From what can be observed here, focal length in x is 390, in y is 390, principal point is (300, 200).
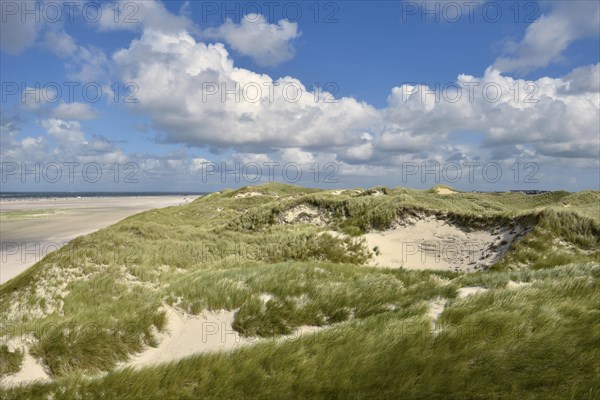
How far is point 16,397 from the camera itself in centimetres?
610

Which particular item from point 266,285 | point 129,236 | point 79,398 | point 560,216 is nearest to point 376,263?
point 560,216

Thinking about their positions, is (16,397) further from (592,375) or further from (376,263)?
(376,263)

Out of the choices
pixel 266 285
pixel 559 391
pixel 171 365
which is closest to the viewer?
pixel 559 391

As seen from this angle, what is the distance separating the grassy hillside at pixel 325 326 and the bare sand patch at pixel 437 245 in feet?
7.17

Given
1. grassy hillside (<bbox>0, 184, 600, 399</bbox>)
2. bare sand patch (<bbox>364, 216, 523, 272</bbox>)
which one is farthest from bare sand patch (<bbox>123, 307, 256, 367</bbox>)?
bare sand patch (<bbox>364, 216, 523, 272</bbox>)

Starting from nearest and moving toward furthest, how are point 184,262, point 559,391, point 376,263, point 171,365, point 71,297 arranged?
point 559,391 → point 171,365 → point 71,297 → point 184,262 → point 376,263

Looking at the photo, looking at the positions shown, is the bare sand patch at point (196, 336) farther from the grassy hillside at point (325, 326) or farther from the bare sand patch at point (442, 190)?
the bare sand patch at point (442, 190)

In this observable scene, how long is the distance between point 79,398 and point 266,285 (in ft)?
21.8

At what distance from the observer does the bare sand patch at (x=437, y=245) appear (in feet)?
73.9

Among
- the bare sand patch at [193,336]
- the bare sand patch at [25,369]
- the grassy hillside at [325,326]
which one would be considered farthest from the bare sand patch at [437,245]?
the bare sand patch at [25,369]

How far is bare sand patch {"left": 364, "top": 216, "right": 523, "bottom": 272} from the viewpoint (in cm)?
2252

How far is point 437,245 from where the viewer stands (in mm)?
24547

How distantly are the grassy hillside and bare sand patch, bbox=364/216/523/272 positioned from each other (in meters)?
2.19

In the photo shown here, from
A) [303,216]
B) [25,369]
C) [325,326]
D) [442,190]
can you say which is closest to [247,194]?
[442,190]
